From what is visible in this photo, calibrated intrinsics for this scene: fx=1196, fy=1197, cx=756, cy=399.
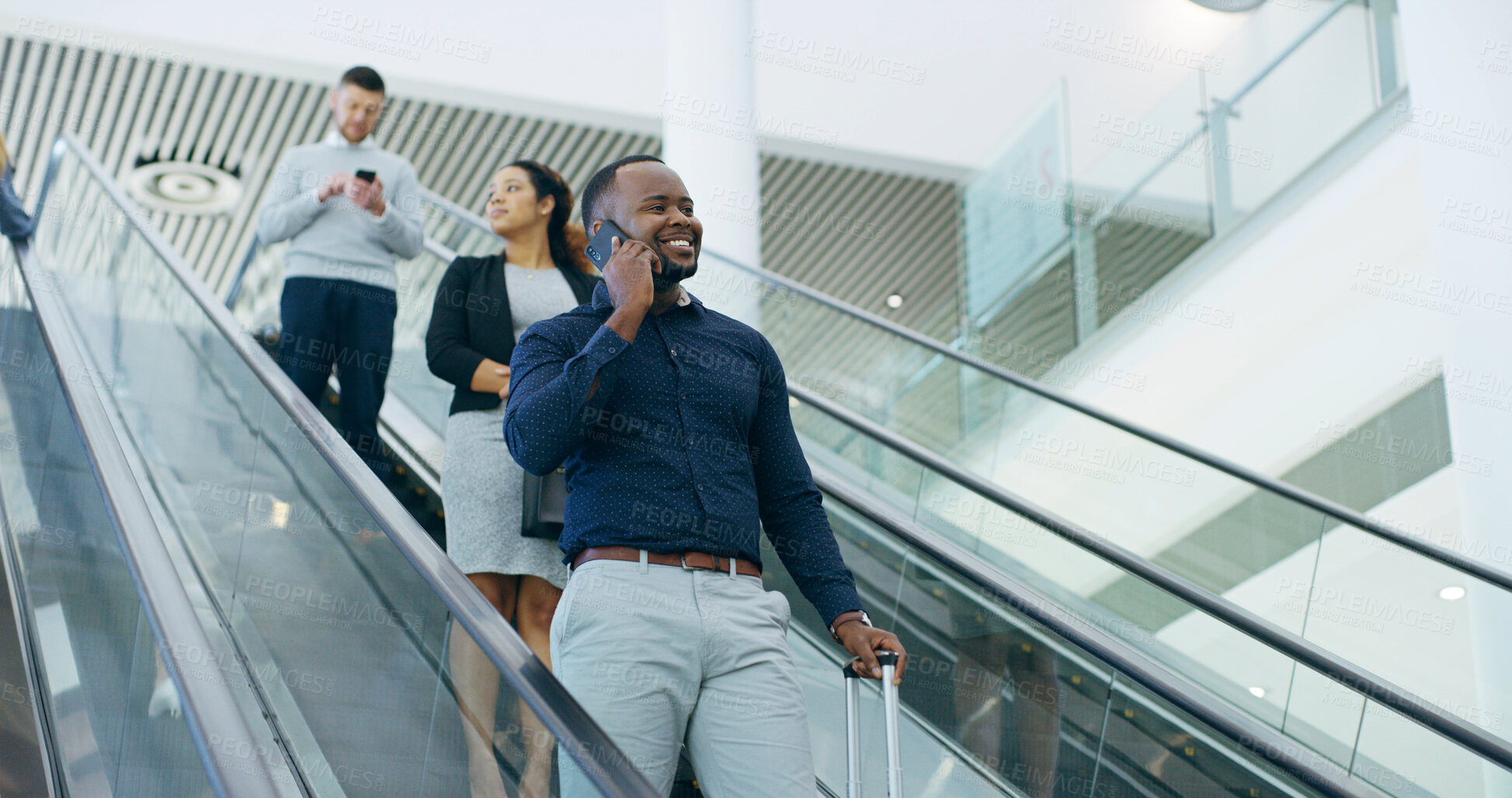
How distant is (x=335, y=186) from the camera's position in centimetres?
395

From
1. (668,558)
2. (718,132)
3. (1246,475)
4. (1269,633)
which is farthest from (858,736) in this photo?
(718,132)

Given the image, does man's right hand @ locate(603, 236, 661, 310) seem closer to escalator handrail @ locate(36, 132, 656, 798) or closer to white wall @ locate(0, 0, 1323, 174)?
escalator handrail @ locate(36, 132, 656, 798)

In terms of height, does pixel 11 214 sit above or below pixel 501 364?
above

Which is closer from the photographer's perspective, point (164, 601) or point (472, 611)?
point (472, 611)

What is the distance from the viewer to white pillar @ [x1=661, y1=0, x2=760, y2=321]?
6574 millimetres

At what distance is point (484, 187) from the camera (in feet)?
41.7

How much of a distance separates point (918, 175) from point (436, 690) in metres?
9.63

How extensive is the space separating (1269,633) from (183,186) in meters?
12.2

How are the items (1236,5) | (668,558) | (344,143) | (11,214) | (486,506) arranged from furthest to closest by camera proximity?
(1236,5)
(11,214)
(344,143)
(486,506)
(668,558)

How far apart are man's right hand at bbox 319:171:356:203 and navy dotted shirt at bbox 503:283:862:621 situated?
2.04 m

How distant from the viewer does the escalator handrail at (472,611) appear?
1595 mm

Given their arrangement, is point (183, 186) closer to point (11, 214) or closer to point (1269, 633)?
point (11, 214)

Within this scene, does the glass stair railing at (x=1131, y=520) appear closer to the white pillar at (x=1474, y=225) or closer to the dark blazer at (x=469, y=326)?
the white pillar at (x=1474, y=225)

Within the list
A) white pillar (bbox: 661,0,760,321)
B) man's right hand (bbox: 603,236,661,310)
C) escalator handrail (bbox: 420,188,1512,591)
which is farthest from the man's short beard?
white pillar (bbox: 661,0,760,321)
